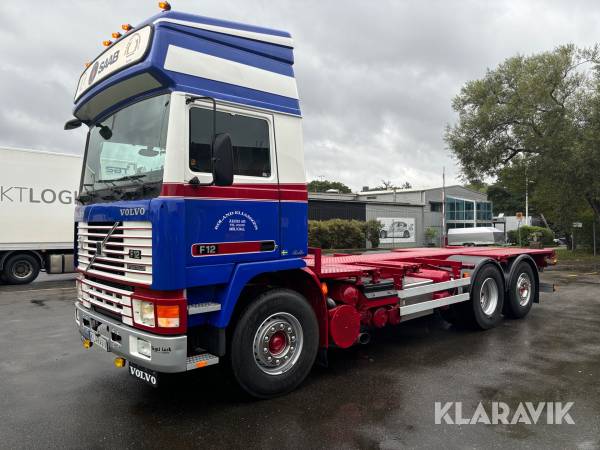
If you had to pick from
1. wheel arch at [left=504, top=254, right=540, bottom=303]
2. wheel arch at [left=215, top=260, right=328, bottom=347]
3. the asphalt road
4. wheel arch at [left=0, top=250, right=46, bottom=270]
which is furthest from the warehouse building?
wheel arch at [left=215, top=260, right=328, bottom=347]

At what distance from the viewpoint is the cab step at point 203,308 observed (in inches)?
152

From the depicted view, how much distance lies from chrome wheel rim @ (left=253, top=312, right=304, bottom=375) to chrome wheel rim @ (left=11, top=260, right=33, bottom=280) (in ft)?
38.7

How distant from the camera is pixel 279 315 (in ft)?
14.5

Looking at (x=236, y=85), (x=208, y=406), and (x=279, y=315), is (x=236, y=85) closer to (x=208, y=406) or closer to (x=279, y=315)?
(x=279, y=315)

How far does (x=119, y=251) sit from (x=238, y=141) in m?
1.50

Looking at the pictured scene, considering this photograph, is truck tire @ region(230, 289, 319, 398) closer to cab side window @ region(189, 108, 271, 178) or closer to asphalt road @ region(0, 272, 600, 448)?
asphalt road @ region(0, 272, 600, 448)

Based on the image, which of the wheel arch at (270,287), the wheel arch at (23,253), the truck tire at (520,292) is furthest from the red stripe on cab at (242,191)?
the wheel arch at (23,253)

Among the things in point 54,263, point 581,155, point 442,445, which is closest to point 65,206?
point 54,263

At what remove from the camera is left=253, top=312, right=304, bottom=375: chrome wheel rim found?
4312 millimetres

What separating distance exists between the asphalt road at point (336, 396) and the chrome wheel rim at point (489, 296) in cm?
38

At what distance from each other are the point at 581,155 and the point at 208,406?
2062 cm

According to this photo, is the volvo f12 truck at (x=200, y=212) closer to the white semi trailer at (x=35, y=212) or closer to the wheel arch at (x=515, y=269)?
the wheel arch at (x=515, y=269)

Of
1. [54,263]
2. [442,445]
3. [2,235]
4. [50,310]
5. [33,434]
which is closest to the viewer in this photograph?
[442,445]

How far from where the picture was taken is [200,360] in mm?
3934
